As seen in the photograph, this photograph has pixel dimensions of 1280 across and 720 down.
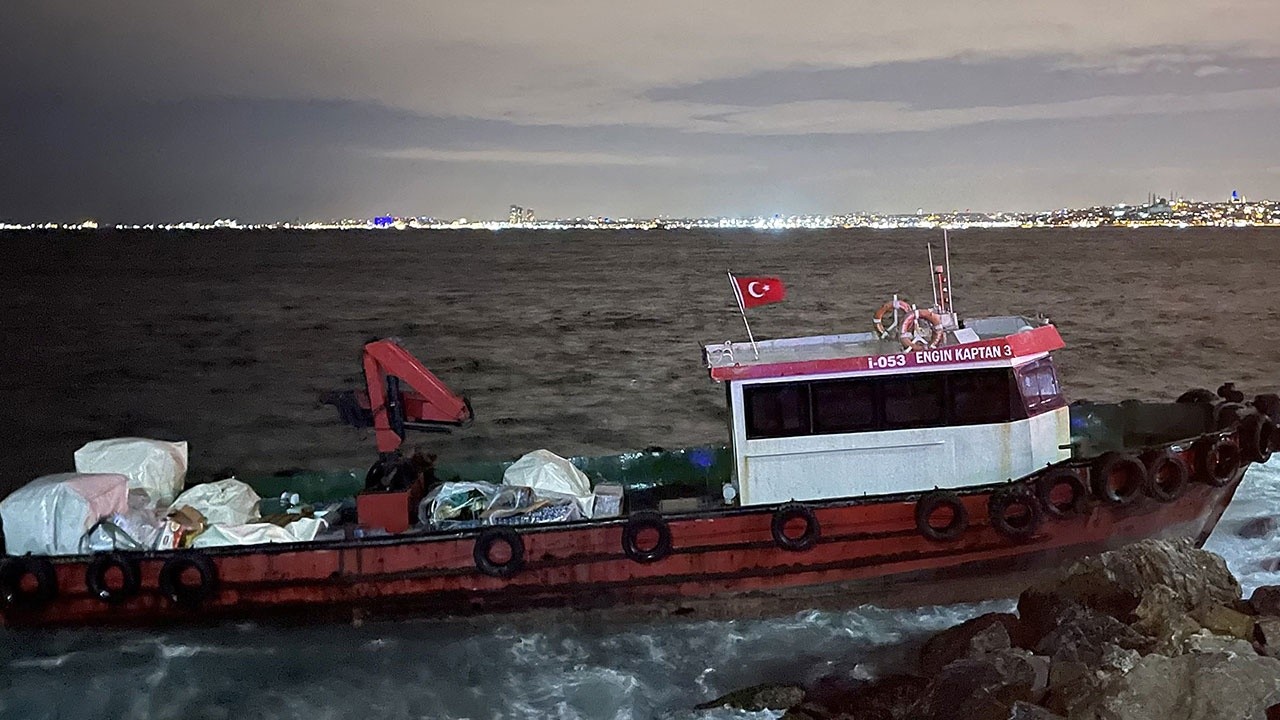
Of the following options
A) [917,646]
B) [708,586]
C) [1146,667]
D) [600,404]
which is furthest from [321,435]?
[1146,667]

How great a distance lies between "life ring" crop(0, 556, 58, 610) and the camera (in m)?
9.62

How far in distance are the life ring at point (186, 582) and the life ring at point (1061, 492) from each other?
8.20 metres

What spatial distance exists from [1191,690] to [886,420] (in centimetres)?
409

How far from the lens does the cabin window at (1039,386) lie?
33.4 feet

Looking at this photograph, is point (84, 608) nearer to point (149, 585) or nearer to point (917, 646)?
point (149, 585)

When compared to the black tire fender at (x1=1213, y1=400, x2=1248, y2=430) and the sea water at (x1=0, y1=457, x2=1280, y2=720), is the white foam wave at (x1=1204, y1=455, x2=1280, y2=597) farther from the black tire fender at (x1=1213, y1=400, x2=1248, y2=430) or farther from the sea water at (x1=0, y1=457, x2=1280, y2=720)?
the black tire fender at (x1=1213, y1=400, x2=1248, y2=430)

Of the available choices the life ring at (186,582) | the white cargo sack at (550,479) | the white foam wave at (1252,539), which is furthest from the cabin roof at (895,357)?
the life ring at (186,582)

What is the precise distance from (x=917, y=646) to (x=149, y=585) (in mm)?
7593

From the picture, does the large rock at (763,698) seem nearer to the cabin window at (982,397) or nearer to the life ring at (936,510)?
the life ring at (936,510)

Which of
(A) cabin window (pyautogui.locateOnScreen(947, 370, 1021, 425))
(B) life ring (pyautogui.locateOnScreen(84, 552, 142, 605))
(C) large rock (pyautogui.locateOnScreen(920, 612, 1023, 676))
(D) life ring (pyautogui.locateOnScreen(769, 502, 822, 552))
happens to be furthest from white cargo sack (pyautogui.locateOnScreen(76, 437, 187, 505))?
(A) cabin window (pyautogui.locateOnScreen(947, 370, 1021, 425))

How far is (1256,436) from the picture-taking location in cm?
1054

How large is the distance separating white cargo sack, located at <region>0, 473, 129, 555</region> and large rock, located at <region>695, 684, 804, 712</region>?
6.38m

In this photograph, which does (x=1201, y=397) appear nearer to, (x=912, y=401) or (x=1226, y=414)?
(x=1226, y=414)

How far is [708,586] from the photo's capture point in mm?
10195
